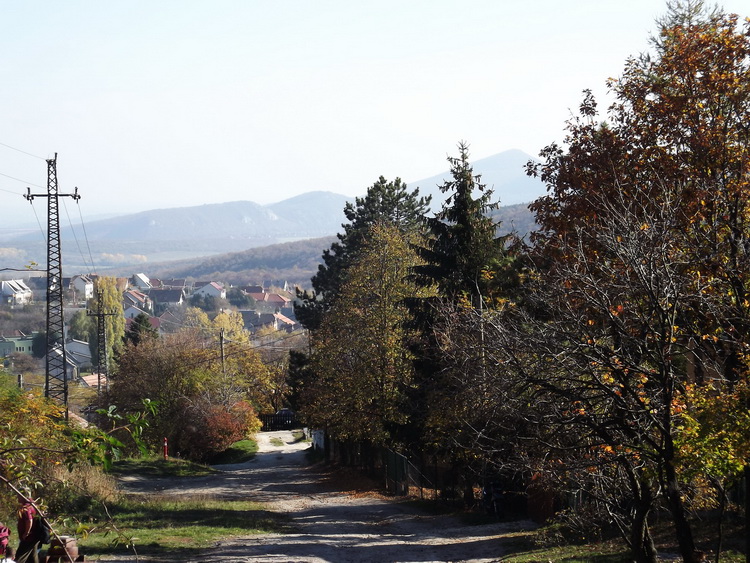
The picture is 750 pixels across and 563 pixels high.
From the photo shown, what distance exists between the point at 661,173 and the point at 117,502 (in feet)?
62.9

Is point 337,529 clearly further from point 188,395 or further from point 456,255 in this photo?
point 188,395

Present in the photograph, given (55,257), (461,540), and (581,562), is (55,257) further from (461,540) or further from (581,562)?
(581,562)

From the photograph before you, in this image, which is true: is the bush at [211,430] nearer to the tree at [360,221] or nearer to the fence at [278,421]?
the tree at [360,221]

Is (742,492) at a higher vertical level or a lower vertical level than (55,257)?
lower

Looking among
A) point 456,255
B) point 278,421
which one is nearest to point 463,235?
point 456,255

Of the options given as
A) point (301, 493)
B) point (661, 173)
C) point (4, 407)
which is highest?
point (661, 173)

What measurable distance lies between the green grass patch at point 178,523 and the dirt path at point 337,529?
68 cm

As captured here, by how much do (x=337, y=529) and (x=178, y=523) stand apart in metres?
4.40

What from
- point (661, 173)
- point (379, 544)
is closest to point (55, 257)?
point (379, 544)

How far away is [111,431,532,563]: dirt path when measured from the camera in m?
17.8

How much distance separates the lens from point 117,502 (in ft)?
83.3

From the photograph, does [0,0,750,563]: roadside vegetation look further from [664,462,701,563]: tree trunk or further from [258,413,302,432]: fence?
[258,413,302,432]: fence

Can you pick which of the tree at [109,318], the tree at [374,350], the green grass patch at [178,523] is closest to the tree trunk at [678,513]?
the green grass patch at [178,523]

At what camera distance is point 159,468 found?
40688 millimetres
